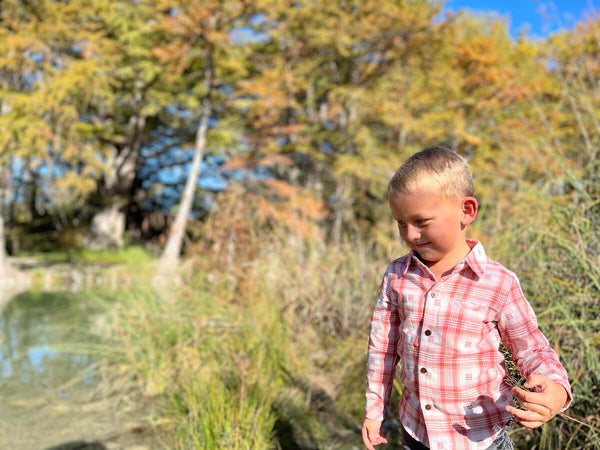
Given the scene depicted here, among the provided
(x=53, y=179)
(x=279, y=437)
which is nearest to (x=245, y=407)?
(x=279, y=437)

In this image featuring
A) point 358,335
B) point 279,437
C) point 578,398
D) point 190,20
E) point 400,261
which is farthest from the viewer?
point 190,20

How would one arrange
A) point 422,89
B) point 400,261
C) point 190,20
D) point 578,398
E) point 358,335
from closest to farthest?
point 400,261 < point 578,398 < point 358,335 < point 190,20 < point 422,89

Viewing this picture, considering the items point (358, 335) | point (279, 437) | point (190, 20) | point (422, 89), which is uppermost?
point (190, 20)

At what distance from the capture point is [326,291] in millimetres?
3797

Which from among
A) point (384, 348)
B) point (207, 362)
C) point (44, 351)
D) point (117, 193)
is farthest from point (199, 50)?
point (384, 348)

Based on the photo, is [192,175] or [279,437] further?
[192,175]

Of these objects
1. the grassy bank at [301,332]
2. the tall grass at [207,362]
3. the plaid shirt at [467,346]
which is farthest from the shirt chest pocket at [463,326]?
the tall grass at [207,362]

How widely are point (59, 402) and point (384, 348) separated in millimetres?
2735

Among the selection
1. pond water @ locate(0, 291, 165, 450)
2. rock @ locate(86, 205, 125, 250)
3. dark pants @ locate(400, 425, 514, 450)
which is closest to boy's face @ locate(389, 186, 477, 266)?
dark pants @ locate(400, 425, 514, 450)

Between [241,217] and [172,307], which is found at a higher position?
[241,217]

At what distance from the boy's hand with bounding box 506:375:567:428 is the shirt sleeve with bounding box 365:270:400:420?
0.43 m

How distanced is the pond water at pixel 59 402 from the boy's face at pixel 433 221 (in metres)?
1.96

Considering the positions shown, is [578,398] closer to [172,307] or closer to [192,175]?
[172,307]

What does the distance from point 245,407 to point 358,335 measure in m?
1.36
